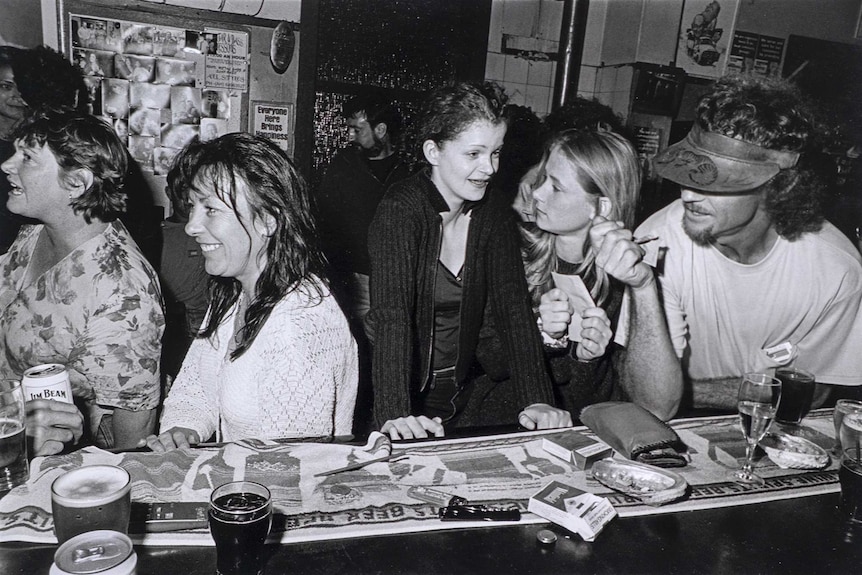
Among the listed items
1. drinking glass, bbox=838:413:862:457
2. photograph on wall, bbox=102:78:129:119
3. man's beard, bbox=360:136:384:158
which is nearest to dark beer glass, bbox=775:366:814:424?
drinking glass, bbox=838:413:862:457

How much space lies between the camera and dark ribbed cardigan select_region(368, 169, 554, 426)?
5.72 ft

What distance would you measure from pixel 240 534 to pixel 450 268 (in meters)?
1.33

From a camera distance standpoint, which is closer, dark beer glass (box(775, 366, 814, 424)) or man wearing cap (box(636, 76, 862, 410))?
dark beer glass (box(775, 366, 814, 424))

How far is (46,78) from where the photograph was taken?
2.71m

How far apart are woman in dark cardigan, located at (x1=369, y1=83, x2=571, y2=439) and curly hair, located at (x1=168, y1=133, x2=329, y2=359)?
1.00 feet

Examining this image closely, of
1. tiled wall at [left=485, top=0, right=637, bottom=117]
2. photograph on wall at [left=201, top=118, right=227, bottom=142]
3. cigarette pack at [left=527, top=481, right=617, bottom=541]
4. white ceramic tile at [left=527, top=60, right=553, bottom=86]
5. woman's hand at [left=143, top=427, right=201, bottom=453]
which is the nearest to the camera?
cigarette pack at [left=527, top=481, right=617, bottom=541]

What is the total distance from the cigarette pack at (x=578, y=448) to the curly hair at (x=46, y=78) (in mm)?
2525

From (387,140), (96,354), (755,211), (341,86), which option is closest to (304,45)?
(341,86)

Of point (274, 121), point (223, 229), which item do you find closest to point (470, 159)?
point (223, 229)

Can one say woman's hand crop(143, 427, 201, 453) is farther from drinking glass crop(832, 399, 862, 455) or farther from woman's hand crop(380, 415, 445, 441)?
drinking glass crop(832, 399, 862, 455)

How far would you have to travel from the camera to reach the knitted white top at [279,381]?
4.44 feet

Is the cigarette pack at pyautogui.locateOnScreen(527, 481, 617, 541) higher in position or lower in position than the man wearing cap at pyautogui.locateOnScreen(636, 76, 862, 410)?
lower

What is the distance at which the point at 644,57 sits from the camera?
3.86 meters

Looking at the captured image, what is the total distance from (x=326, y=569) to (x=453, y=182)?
4.47ft
